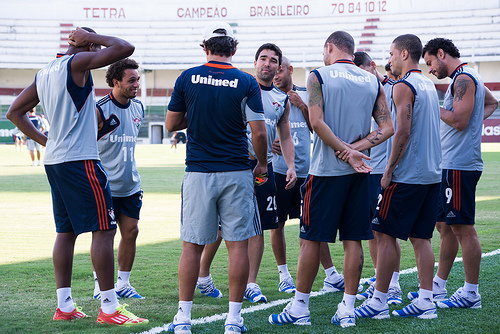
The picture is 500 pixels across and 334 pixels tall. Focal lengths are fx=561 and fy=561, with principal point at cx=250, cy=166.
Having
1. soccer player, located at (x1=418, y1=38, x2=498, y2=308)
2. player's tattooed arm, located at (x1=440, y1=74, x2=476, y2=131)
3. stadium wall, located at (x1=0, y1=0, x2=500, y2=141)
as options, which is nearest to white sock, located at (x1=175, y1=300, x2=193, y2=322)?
soccer player, located at (x1=418, y1=38, x2=498, y2=308)

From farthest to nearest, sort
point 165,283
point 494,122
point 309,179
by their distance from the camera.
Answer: point 494,122 < point 165,283 < point 309,179

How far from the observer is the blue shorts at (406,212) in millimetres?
4602

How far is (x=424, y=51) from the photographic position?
17.0 feet

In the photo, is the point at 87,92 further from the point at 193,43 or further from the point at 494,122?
the point at 193,43

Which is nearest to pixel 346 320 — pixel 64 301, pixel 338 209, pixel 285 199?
pixel 338 209

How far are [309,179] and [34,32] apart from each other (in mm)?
69314

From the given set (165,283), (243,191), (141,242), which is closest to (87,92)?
(243,191)

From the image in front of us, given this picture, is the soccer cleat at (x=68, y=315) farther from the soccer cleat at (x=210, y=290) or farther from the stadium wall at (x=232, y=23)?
the stadium wall at (x=232, y=23)

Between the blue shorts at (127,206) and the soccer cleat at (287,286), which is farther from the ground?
the blue shorts at (127,206)

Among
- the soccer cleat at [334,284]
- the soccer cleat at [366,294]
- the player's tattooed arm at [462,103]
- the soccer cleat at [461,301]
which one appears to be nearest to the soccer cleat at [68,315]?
the soccer cleat at [334,284]

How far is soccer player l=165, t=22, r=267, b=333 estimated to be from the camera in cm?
408

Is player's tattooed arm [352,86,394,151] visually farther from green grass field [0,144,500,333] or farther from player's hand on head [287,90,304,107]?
green grass field [0,144,500,333]

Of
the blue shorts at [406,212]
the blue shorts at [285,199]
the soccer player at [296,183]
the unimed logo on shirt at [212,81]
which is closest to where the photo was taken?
the unimed logo on shirt at [212,81]

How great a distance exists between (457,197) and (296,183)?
5.37 feet
